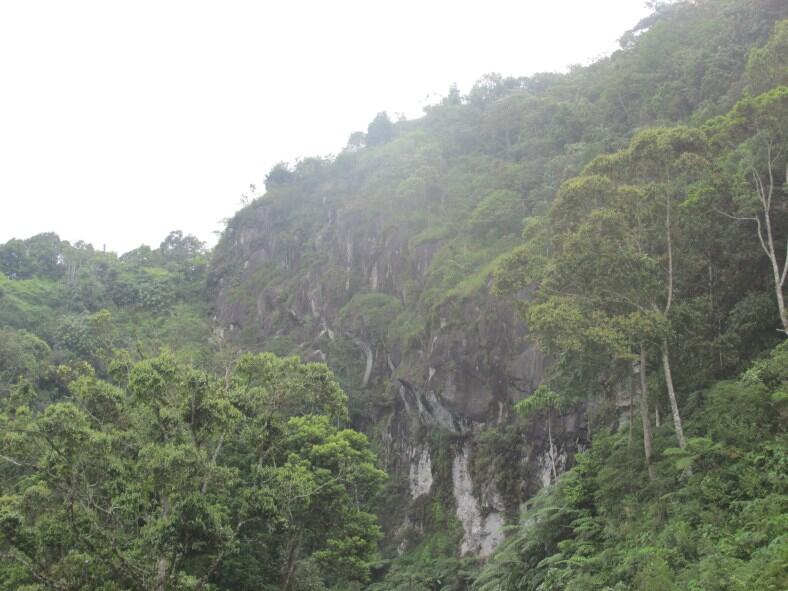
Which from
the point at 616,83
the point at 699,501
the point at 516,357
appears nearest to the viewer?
the point at 699,501

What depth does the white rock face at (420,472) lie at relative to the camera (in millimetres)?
29062

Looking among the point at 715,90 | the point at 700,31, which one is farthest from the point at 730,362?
the point at 700,31

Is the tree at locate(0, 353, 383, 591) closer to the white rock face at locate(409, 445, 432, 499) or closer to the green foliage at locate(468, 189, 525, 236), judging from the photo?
the white rock face at locate(409, 445, 432, 499)

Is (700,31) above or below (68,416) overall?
above

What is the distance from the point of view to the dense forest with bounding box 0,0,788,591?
12.7m

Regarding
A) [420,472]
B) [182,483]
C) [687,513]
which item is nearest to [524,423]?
[420,472]

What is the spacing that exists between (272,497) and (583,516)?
6.80 meters

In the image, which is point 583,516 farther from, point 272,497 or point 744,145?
point 744,145

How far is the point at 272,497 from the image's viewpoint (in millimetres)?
15086

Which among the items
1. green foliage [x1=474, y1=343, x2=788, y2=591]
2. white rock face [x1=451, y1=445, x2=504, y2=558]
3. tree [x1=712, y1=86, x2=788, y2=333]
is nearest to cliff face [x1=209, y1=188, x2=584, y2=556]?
white rock face [x1=451, y1=445, x2=504, y2=558]

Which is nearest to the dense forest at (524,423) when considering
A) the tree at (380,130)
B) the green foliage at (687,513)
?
the green foliage at (687,513)

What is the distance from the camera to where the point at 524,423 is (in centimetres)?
2512

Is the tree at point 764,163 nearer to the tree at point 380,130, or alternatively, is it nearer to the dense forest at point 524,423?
the dense forest at point 524,423

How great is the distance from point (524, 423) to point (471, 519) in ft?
15.1
